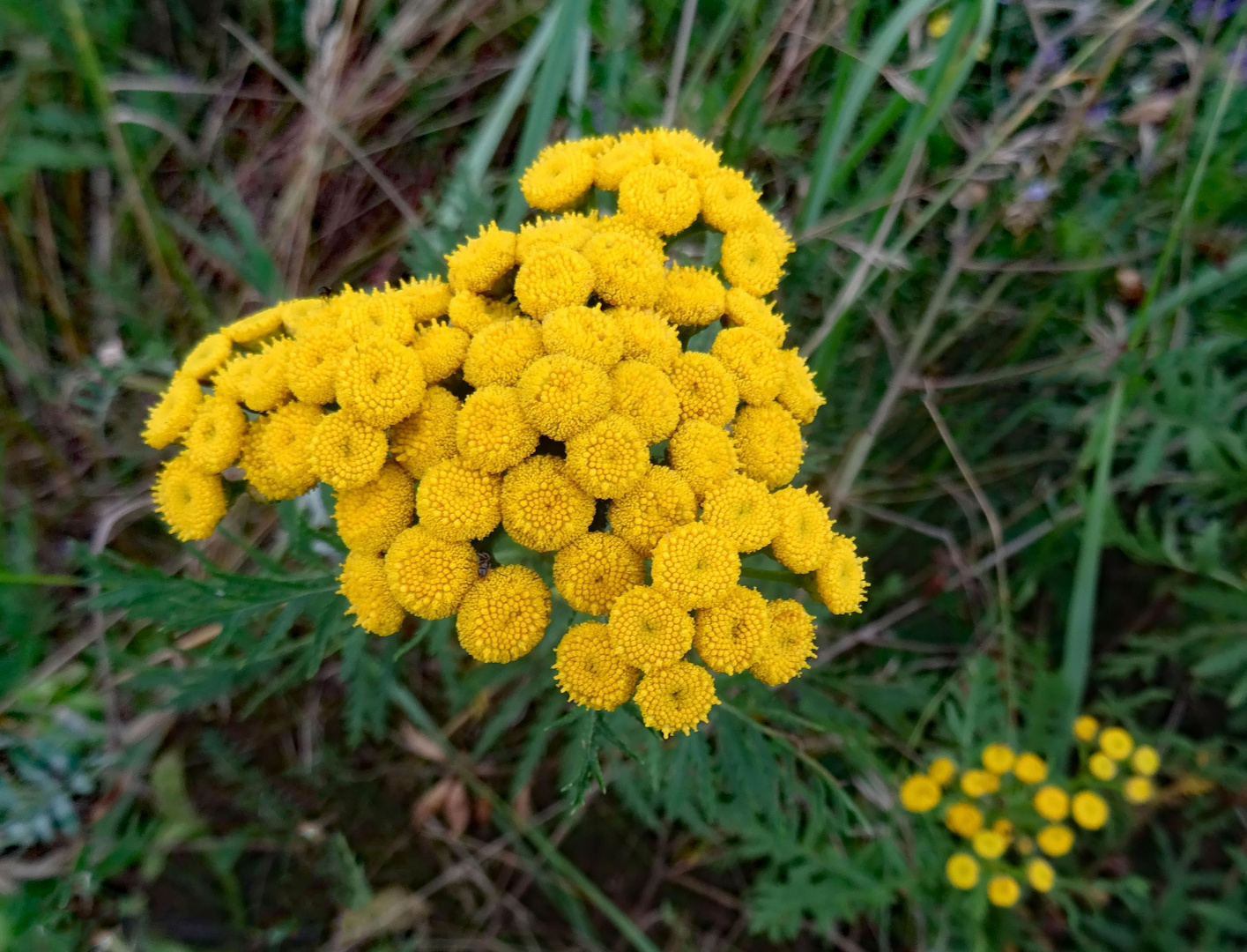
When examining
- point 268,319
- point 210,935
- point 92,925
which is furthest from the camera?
point 210,935

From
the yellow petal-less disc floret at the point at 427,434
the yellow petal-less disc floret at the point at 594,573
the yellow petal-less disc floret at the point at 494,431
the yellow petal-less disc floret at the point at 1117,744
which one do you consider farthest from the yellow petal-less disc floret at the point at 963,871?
the yellow petal-less disc floret at the point at 427,434

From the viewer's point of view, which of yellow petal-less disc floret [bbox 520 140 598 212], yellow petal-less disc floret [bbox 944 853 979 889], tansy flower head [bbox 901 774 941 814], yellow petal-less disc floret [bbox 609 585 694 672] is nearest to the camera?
yellow petal-less disc floret [bbox 609 585 694 672]

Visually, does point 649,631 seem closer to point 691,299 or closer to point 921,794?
point 691,299

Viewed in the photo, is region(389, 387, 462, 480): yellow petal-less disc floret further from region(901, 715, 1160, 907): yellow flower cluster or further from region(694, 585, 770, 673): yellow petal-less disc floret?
region(901, 715, 1160, 907): yellow flower cluster

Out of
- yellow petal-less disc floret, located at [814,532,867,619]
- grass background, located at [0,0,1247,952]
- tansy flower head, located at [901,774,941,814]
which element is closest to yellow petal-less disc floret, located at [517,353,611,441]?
yellow petal-less disc floret, located at [814,532,867,619]

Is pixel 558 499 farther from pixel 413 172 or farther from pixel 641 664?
pixel 413 172

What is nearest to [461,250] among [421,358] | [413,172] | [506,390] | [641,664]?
[421,358]

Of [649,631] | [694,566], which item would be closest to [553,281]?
[694,566]
